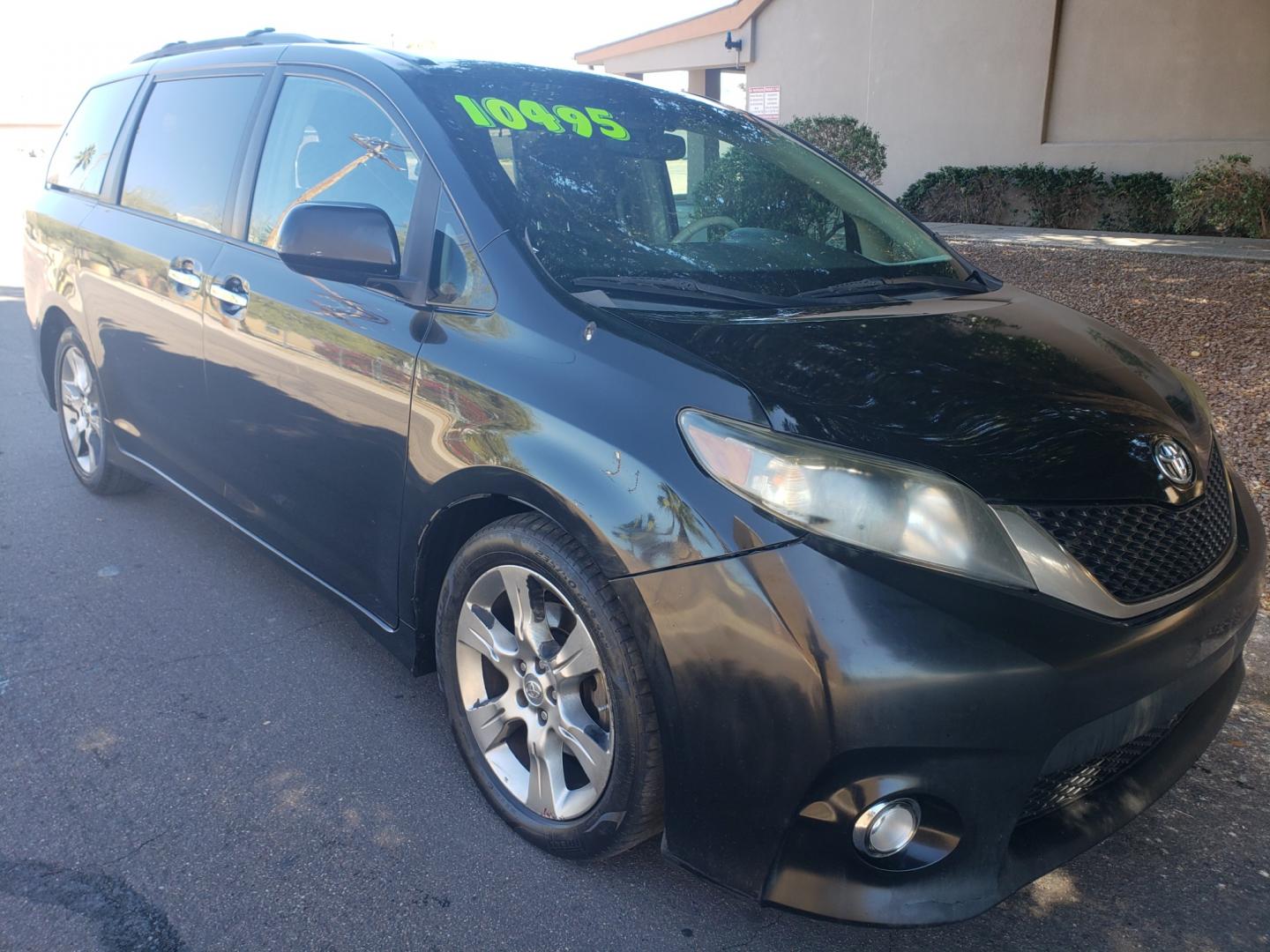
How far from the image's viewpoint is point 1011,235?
1345 cm

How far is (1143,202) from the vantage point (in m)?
13.7

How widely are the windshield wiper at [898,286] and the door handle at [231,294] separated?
1763 mm

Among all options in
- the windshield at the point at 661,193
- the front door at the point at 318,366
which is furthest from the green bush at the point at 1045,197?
the front door at the point at 318,366

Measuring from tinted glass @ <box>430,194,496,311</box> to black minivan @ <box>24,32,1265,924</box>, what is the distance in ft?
0.03

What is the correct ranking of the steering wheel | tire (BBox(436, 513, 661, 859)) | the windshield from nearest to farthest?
tire (BBox(436, 513, 661, 859)) < the windshield < the steering wheel

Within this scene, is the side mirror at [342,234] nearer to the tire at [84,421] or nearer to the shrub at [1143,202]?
the tire at [84,421]

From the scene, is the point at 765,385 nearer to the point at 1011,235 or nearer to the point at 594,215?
the point at 594,215

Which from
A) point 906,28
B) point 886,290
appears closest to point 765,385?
point 886,290

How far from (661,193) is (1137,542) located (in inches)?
71.3

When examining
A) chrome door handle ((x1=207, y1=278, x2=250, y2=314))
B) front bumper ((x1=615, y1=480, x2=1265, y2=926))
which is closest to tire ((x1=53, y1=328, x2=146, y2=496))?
chrome door handle ((x1=207, y1=278, x2=250, y2=314))

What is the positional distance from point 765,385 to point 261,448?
6.08 feet

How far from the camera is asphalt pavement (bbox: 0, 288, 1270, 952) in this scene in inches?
94.1

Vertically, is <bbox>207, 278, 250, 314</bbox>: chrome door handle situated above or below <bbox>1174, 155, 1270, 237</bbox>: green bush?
below

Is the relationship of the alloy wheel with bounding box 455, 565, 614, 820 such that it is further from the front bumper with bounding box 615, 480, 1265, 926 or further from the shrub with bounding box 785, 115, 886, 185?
the shrub with bounding box 785, 115, 886, 185
